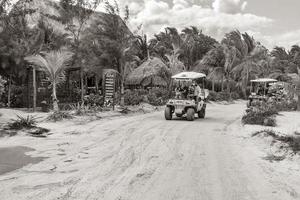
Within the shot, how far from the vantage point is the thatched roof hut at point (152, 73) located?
29.9 metres

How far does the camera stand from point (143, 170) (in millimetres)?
8219

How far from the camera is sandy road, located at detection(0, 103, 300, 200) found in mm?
6582

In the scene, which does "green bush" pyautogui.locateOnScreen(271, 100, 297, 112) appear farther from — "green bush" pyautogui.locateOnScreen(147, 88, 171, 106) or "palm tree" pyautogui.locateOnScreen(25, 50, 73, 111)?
"palm tree" pyautogui.locateOnScreen(25, 50, 73, 111)

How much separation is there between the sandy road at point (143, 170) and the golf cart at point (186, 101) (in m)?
5.23

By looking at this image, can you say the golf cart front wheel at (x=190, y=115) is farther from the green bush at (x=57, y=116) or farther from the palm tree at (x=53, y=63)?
the palm tree at (x=53, y=63)

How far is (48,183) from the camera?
23.6ft

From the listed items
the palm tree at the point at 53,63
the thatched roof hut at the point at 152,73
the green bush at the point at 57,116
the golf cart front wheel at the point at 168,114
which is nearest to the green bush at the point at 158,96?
the thatched roof hut at the point at 152,73

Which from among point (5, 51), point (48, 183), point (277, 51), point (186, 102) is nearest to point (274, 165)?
point (48, 183)

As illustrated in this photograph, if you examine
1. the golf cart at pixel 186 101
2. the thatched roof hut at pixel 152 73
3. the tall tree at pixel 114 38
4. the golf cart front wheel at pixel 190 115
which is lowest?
the golf cart front wheel at pixel 190 115

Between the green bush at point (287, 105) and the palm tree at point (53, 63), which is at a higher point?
the palm tree at point (53, 63)

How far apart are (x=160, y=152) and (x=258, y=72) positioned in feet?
131

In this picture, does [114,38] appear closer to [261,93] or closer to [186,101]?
[186,101]

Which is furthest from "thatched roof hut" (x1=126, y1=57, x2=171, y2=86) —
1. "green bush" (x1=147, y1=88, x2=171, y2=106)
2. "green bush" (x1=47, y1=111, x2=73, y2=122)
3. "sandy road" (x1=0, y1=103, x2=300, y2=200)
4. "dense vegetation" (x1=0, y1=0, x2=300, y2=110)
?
"sandy road" (x1=0, y1=103, x2=300, y2=200)

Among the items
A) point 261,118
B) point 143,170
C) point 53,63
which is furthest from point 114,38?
point 143,170
